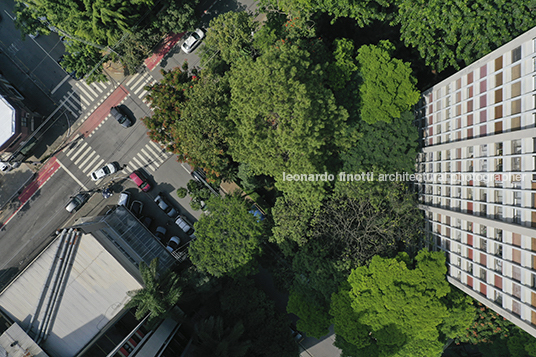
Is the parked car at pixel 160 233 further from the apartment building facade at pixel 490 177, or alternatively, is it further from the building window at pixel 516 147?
the building window at pixel 516 147

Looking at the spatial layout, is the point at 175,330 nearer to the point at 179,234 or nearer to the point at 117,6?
the point at 179,234

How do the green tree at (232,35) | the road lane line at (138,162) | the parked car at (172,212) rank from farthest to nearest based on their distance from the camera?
the road lane line at (138,162), the parked car at (172,212), the green tree at (232,35)

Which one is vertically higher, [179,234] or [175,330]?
[179,234]

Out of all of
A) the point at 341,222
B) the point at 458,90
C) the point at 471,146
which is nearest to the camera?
the point at 471,146

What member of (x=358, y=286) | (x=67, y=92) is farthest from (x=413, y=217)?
(x=67, y=92)

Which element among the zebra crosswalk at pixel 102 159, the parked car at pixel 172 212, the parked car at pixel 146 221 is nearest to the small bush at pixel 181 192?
the parked car at pixel 172 212

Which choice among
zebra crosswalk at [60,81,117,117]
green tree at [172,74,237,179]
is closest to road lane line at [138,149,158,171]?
zebra crosswalk at [60,81,117,117]

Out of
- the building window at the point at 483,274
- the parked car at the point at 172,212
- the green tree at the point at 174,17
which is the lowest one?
the building window at the point at 483,274
